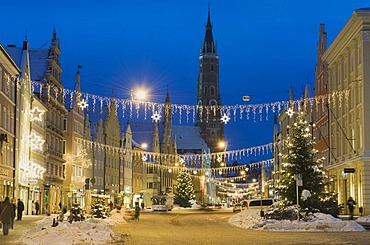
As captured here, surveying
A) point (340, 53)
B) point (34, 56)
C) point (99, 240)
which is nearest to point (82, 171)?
point (34, 56)

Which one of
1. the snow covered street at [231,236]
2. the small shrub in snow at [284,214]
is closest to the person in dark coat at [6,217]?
the snow covered street at [231,236]

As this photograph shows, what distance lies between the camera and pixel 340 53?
60062 millimetres

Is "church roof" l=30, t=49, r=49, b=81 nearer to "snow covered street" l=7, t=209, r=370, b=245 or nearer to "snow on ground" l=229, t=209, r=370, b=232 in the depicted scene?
"snow covered street" l=7, t=209, r=370, b=245

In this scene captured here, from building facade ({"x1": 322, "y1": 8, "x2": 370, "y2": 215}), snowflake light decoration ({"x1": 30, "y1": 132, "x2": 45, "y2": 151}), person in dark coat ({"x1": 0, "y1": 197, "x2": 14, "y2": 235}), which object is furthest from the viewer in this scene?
snowflake light decoration ({"x1": 30, "y1": 132, "x2": 45, "y2": 151})

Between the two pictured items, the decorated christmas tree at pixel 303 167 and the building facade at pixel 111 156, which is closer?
the decorated christmas tree at pixel 303 167

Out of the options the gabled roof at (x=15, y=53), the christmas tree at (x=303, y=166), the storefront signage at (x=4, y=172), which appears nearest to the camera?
the christmas tree at (x=303, y=166)

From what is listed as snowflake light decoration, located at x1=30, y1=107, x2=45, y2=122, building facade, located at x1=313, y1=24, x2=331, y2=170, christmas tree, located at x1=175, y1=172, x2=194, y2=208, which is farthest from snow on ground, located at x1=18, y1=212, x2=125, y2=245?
christmas tree, located at x1=175, y1=172, x2=194, y2=208

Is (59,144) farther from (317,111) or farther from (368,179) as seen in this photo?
(368,179)

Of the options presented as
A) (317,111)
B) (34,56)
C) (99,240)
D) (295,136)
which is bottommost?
(99,240)

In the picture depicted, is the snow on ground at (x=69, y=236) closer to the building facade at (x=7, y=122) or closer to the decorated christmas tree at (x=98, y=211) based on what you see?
the decorated christmas tree at (x=98, y=211)

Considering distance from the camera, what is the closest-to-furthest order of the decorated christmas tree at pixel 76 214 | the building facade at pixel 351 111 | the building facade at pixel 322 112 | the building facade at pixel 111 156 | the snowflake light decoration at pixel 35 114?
the decorated christmas tree at pixel 76 214 → the building facade at pixel 351 111 → the snowflake light decoration at pixel 35 114 → the building facade at pixel 322 112 → the building facade at pixel 111 156

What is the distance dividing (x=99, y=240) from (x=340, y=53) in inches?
1492

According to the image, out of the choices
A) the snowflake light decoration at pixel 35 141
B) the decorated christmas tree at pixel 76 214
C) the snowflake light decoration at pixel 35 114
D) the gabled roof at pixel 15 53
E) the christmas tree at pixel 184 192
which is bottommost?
the decorated christmas tree at pixel 76 214

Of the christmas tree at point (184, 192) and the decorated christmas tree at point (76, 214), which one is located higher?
the christmas tree at point (184, 192)
